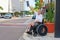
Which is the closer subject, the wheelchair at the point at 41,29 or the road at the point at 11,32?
the wheelchair at the point at 41,29

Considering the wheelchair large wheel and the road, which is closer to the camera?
the wheelchair large wheel

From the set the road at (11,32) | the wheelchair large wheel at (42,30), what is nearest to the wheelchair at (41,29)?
the wheelchair large wheel at (42,30)

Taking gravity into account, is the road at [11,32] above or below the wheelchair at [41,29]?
below

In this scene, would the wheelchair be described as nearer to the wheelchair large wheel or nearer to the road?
the wheelchair large wheel

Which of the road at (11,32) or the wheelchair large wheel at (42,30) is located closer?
the wheelchair large wheel at (42,30)

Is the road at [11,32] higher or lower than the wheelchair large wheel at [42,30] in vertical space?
lower

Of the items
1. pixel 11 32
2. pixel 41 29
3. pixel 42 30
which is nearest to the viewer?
pixel 41 29

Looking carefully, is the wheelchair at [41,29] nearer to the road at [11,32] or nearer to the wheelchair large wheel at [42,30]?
the wheelchair large wheel at [42,30]

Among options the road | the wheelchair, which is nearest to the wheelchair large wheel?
the wheelchair

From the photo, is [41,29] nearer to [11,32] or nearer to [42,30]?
[42,30]

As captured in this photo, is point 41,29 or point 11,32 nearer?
point 41,29

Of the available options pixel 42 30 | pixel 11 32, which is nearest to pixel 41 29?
pixel 42 30
